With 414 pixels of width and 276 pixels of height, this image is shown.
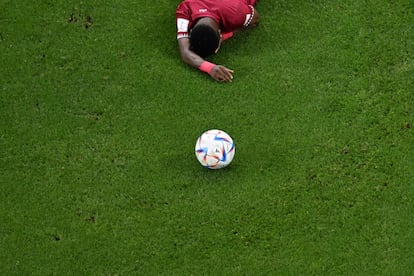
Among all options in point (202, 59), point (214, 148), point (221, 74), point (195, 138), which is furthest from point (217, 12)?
point (214, 148)

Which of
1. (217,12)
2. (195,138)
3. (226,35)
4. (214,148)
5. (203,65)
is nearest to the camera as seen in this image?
(214,148)

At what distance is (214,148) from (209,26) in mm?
1275

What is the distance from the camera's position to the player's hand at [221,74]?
22.3 ft

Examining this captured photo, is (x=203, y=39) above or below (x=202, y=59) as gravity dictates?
above

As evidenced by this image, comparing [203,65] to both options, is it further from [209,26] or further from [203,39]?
[209,26]

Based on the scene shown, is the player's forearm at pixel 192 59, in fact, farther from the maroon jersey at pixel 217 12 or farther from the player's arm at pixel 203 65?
the maroon jersey at pixel 217 12

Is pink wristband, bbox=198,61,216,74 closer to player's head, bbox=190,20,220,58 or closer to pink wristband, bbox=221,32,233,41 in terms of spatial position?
player's head, bbox=190,20,220,58

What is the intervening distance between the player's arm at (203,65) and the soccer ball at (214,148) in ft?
2.63

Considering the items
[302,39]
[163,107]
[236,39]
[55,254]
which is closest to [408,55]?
[302,39]

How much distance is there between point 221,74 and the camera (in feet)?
22.4

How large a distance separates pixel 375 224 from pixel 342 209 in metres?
0.29

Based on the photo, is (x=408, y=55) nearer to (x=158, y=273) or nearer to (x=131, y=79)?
(x=131, y=79)

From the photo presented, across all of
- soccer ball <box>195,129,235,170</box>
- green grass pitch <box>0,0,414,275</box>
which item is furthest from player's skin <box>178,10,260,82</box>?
soccer ball <box>195,129,235,170</box>

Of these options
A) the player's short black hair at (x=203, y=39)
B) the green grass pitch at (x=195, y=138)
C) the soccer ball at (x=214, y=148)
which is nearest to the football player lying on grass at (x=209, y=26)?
the player's short black hair at (x=203, y=39)
